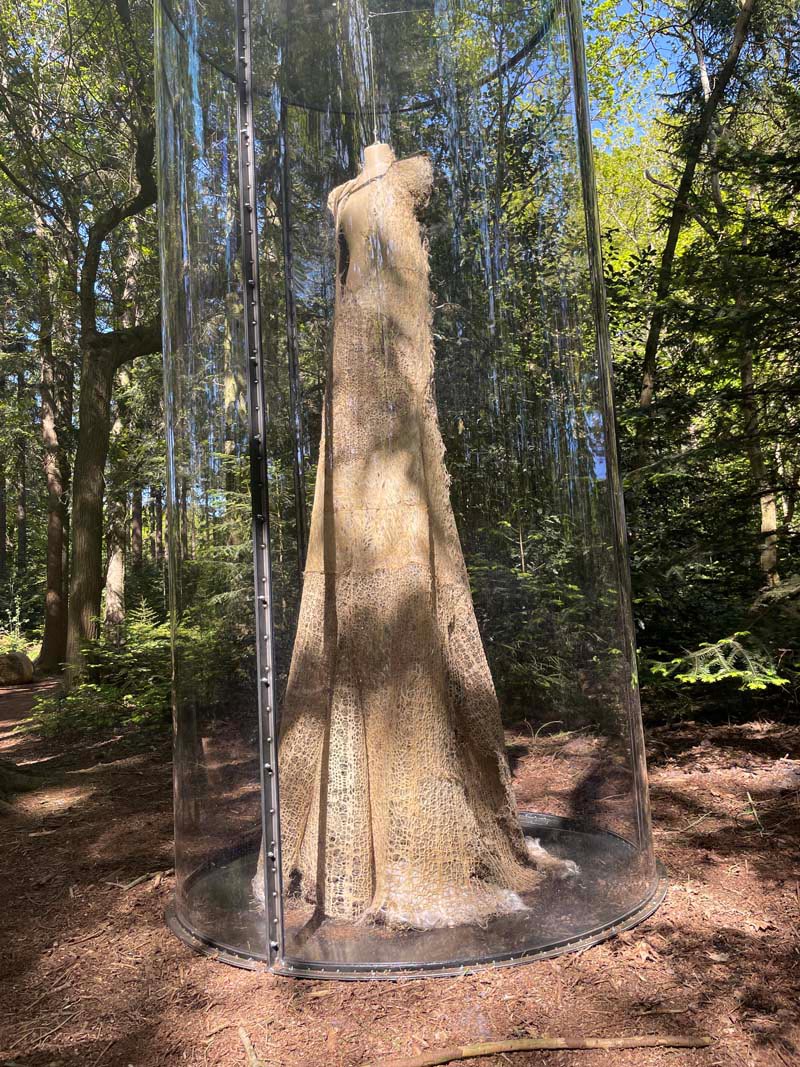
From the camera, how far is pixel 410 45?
338 cm

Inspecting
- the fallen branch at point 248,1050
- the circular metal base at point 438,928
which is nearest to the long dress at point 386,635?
the circular metal base at point 438,928

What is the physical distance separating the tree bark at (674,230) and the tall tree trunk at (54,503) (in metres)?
11.6

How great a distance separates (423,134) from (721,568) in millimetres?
4605

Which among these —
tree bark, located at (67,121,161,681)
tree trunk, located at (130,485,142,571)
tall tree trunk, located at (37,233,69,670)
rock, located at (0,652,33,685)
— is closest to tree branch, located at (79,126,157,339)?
tree bark, located at (67,121,161,681)

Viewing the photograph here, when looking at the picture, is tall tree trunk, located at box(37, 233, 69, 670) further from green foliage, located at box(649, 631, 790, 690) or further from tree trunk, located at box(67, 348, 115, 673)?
green foliage, located at box(649, 631, 790, 690)

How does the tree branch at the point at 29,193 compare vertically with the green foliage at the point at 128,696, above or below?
above

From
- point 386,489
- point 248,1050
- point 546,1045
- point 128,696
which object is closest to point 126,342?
point 128,696

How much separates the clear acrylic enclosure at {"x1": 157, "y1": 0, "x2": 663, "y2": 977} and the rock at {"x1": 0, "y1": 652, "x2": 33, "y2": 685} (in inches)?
509

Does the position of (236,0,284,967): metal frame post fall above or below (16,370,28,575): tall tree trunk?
below

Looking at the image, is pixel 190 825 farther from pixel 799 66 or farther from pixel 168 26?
pixel 799 66

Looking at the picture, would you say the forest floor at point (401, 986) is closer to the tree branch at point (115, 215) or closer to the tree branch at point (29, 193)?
the tree branch at point (115, 215)

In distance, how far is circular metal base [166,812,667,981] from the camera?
2.72 m

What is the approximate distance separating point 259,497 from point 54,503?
46.4 ft

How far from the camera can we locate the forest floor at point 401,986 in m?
2.29
